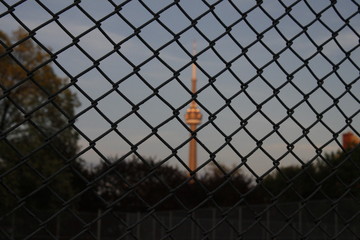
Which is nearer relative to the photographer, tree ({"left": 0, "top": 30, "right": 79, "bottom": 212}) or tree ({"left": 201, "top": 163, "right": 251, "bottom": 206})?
tree ({"left": 0, "top": 30, "right": 79, "bottom": 212})

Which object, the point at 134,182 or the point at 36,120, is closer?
the point at 36,120

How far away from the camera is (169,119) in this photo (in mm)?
2168

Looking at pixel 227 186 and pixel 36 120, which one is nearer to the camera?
pixel 36 120

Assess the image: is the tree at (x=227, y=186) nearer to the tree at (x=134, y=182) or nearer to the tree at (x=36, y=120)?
the tree at (x=134, y=182)

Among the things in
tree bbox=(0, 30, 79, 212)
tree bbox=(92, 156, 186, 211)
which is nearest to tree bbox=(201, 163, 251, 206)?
tree bbox=(92, 156, 186, 211)

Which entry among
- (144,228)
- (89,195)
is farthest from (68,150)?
(89,195)

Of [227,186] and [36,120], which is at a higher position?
[36,120]

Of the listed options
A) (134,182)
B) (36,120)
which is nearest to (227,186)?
(134,182)

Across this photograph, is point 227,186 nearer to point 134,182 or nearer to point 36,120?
point 134,182

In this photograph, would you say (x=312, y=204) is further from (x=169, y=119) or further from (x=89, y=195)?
(x=89, y=195)

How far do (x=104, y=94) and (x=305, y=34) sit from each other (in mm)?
1034

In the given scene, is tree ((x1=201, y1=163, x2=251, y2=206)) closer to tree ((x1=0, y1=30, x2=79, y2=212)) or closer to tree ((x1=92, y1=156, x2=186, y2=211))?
tree ((x1=92, y1=156, x2=186, y2=211))

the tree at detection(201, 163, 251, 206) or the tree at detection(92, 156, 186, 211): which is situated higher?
the tree at detection(92, 156, 186, 211)

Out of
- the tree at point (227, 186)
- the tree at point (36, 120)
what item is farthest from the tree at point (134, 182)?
the tree at point (36, 120)
